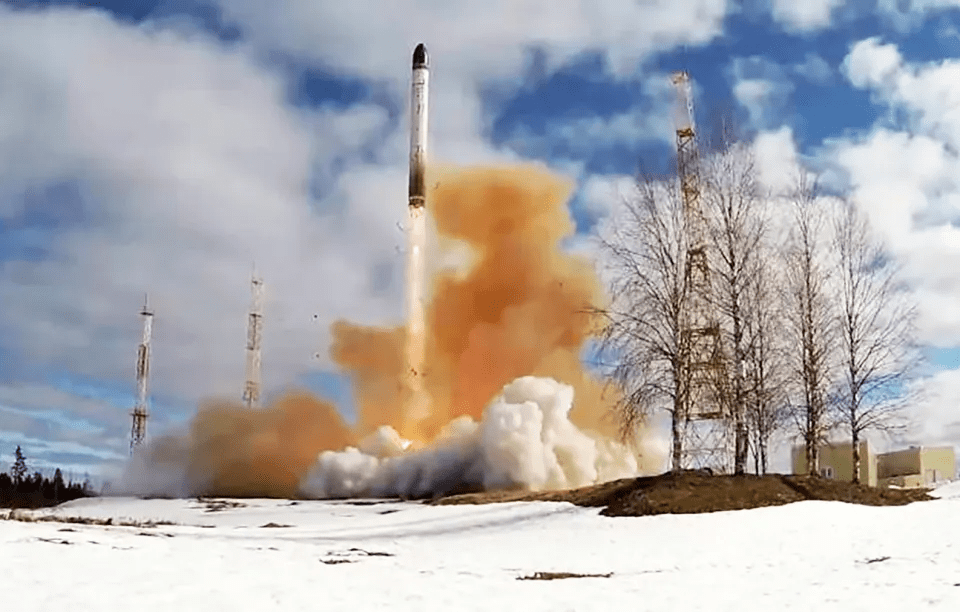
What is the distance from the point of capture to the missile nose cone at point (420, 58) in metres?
60.8

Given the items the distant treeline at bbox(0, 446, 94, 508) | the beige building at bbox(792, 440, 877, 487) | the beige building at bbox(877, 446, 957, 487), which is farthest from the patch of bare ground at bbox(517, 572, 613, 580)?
the distant treeline at bbox(0, 446, 94, 508)

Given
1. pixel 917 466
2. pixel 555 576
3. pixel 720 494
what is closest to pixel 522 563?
pixel 555 576

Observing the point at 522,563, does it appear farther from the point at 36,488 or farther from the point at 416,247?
the point at 36,488

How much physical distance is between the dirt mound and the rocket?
26.6 meters

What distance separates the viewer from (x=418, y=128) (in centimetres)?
5994

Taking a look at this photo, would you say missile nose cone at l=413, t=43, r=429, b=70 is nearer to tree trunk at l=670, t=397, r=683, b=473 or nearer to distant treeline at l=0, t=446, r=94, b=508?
tree trunk at l=670, t=397, r=683, b=473

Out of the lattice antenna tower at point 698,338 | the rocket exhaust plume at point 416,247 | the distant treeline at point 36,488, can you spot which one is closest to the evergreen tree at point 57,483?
the distant treeline at point 36,488

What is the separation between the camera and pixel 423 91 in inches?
2376

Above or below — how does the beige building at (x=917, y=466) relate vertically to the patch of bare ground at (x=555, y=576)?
above

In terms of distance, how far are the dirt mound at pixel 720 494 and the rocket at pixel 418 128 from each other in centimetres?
2655

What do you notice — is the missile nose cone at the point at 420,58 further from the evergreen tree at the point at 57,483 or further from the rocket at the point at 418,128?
the evergreen tree at the point at 57,483

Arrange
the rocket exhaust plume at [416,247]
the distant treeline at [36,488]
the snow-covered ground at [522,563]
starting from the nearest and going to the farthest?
1. the snow-covered ground at [522,563]
2. the rocket exhaust plume at [416,247]
3. the distant treeline at [36,488]

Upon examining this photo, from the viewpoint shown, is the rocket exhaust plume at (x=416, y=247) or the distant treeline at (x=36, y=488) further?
the distant treeline at (x=36, y=488)

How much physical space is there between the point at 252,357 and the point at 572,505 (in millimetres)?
54822
